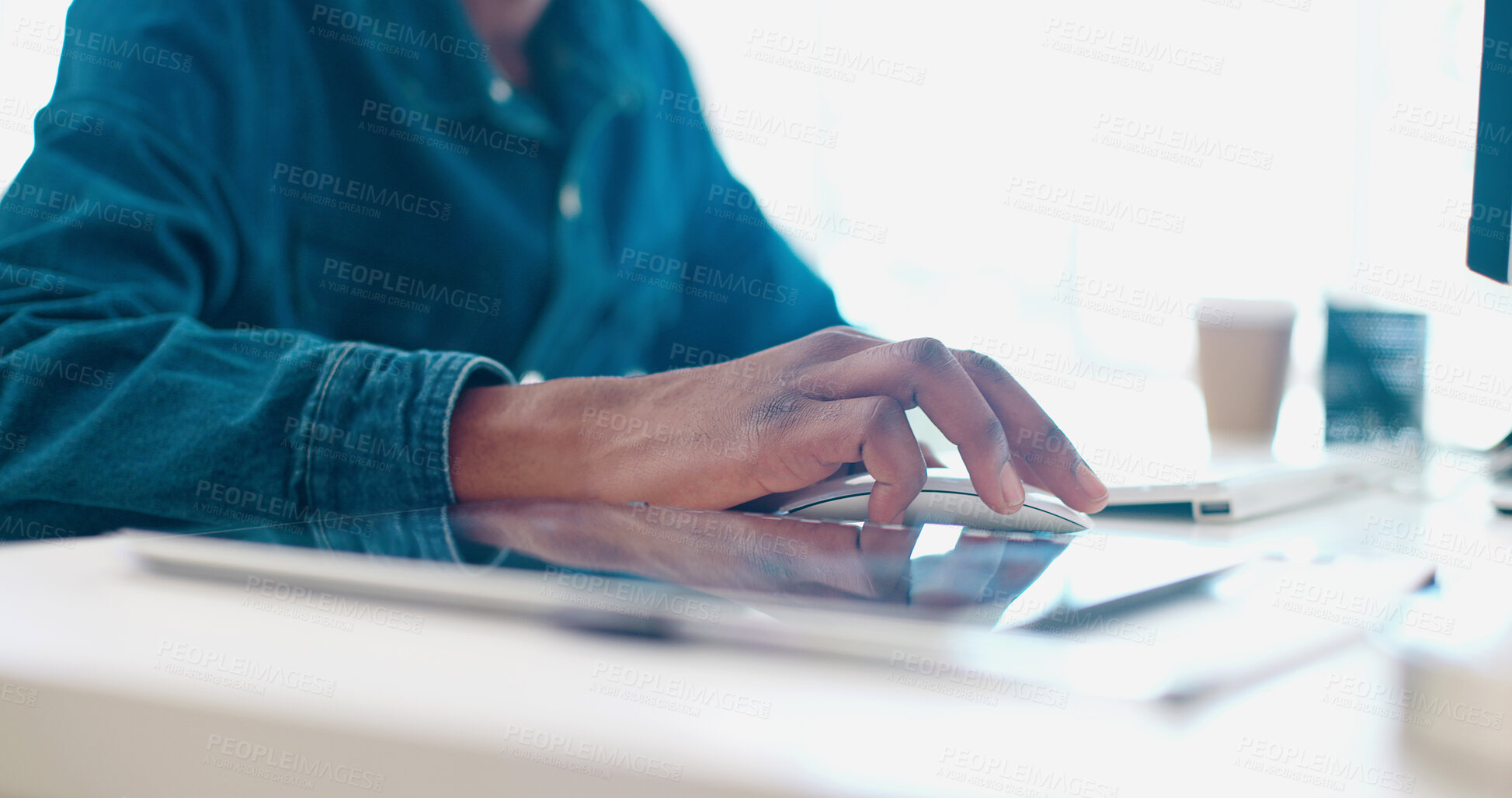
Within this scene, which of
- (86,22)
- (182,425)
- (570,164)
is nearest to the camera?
(182,425)

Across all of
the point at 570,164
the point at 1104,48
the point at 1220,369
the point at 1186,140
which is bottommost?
the point at 1220,369

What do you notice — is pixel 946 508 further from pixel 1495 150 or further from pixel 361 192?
pixel 361 192

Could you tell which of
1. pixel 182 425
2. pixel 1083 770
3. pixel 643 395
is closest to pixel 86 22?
pixel 182 425

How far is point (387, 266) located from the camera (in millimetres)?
968

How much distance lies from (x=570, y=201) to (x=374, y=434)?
2.12 ft

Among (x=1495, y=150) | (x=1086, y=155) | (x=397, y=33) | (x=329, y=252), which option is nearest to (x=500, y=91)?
(x=397, y=33)

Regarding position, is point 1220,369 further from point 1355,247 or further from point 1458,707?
point 1355,247

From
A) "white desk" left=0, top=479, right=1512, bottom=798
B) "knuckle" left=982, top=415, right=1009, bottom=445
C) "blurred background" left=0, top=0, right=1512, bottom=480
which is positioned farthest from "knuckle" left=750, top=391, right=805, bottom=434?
"blurred background" left=0, top=0, right=1512, bottom=480

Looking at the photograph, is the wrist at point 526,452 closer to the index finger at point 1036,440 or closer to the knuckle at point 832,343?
the knuckle at point 832,343

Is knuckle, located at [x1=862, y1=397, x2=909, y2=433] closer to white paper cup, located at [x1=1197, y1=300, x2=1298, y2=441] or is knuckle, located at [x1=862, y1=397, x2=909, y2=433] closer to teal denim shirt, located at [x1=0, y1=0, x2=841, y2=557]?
teal denim shirt, located at [x1=0, y1=0, x2=841, y2=557]

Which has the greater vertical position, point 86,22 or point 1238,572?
point 86,22

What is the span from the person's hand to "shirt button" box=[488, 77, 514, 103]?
633 mm

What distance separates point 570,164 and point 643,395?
662mm

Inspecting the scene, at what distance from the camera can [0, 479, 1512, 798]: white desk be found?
172 mm
